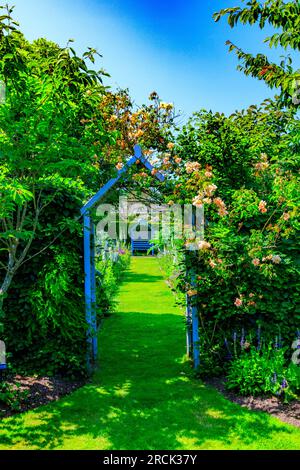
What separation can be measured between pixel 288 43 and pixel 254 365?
4.32 m

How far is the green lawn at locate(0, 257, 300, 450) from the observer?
4.75 metres

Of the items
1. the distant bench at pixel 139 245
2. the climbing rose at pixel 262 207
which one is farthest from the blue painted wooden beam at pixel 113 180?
the distant bench at pixel 139 245

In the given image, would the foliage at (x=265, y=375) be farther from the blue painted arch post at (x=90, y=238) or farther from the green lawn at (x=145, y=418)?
the blue painted arch post at (x=90, y=238)

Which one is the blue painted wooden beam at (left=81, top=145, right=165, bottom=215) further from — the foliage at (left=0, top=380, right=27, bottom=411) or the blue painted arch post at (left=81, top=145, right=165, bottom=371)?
the foliage at (left=0, top=380, right=27, bottom=411)

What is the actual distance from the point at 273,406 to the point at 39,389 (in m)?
3.35

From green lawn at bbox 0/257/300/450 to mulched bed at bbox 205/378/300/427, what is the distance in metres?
0.13

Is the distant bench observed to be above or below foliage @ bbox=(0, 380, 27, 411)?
above

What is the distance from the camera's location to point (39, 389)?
20.3 feet

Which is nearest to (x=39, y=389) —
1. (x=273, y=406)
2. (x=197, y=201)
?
(x=273, y=406)

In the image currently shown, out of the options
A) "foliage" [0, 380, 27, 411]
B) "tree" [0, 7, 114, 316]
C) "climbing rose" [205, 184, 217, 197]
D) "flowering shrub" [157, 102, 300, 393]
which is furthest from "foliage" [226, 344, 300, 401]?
"tree" [0, 7, 114, 316]

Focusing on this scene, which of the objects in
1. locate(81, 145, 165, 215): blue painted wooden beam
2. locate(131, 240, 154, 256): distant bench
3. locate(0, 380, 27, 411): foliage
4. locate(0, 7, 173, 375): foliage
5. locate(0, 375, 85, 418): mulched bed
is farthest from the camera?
locate(131, 240, 154, 256): distant bench

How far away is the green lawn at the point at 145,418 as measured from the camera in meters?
4.75

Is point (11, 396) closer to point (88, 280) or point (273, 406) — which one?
point (88, 280)
